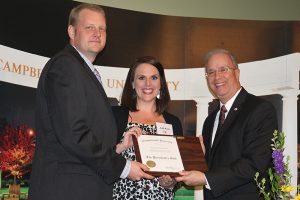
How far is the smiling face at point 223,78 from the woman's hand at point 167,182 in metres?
0.85

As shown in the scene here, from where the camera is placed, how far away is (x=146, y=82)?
156 inches

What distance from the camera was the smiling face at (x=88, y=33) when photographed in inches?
120

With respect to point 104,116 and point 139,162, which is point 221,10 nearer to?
point 139,162

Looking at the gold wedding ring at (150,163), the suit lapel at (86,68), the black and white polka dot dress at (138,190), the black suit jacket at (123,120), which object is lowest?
the black and white polka dot dress at (138,190)

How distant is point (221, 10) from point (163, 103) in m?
2.14

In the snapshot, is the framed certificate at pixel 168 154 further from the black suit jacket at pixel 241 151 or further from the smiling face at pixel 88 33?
the smiling face at pixel 88 33

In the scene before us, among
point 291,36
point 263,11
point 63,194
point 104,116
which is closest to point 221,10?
point 263,11

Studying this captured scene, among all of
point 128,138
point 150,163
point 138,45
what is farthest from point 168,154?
point 138,45

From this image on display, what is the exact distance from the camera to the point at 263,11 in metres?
5.75

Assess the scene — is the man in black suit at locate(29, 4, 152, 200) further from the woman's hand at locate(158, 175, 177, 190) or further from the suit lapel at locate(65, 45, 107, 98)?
the woman's hand at locate(158, 175, 177, 190)

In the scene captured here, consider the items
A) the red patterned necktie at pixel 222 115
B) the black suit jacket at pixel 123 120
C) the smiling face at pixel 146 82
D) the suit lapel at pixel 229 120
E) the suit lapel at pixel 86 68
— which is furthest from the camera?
the smiling face at pixel 146 82

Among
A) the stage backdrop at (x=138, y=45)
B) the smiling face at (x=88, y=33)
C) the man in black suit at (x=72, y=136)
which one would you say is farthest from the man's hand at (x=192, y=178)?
the stage backdrop at (x=138, y=45)

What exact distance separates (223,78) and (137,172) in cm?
124

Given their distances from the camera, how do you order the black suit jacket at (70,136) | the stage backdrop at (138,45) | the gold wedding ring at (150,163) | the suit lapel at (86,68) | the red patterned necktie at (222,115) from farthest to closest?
1. the stage backdrop at (138,45)
2. the red patterned necktie at (222,115)
3. the gold wedding ring at (150,163)
4. the suit lapel at (86,68)
5. the black suit jacket at (70,136)
